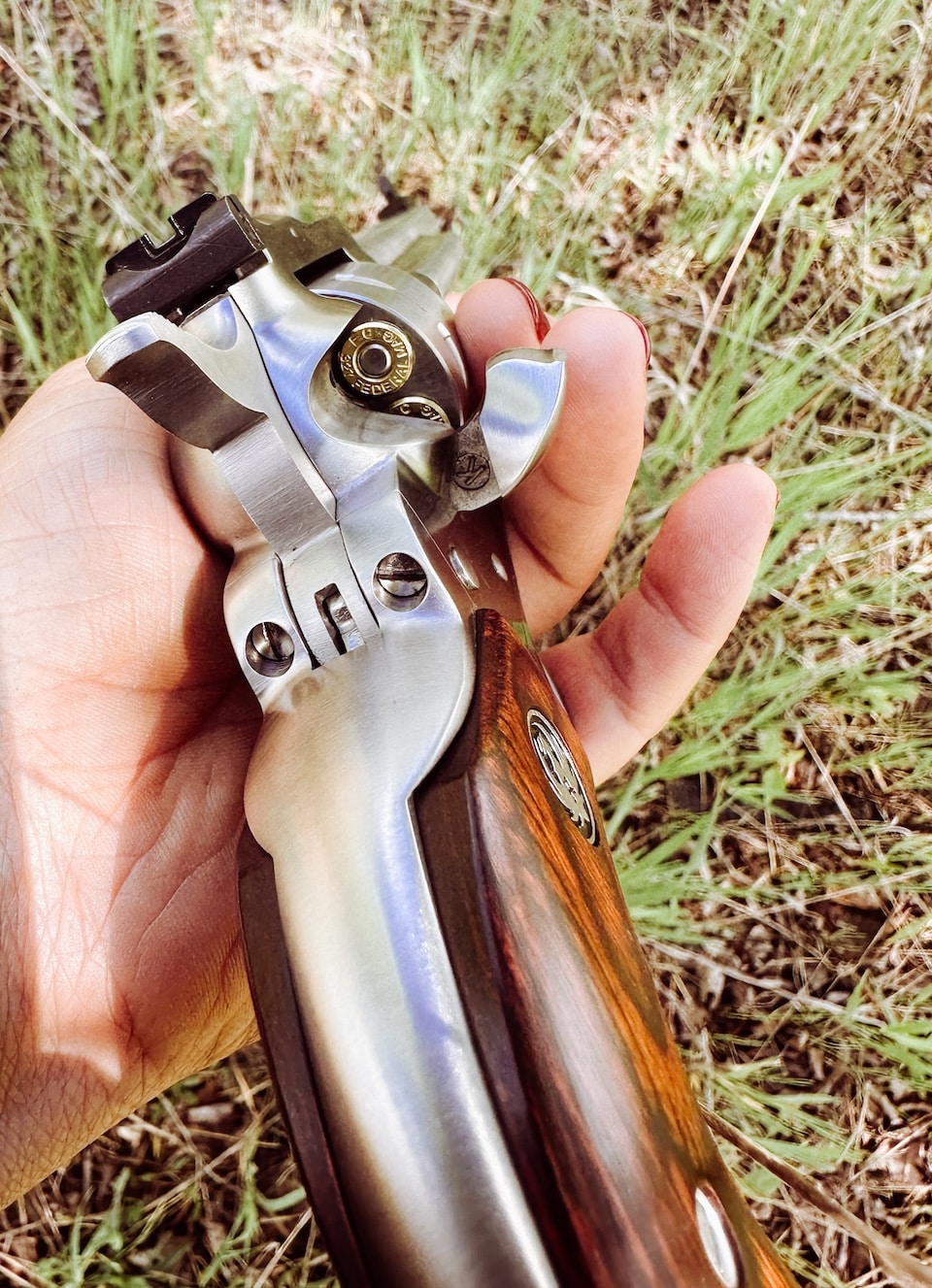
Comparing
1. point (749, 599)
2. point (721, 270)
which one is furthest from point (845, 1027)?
point (721, 270)

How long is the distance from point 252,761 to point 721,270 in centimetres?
135

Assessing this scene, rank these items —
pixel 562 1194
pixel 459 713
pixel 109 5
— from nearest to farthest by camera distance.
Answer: pixel 562 1194
pixel 459 713
pixel 109 5

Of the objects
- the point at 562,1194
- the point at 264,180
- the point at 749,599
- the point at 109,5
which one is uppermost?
the point at 109,5

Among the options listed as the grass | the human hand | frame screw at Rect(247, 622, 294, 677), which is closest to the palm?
the human hand

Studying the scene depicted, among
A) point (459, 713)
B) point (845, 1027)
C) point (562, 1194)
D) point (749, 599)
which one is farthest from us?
point (749, 599)

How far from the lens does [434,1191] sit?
69 centimetres

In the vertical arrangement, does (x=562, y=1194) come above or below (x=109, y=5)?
below

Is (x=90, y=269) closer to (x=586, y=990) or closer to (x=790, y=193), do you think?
(x=790, y=193)

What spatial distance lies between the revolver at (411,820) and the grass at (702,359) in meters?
0.76

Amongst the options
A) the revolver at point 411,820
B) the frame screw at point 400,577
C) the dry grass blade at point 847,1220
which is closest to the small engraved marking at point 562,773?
the revolver at point 411,820

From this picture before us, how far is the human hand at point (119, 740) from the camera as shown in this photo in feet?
3.60

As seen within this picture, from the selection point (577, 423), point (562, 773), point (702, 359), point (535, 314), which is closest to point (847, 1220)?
point (562, 773)

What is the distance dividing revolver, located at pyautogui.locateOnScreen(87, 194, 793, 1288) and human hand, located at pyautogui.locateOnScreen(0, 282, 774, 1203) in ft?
0.49

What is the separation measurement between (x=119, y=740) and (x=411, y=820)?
1.73ft
